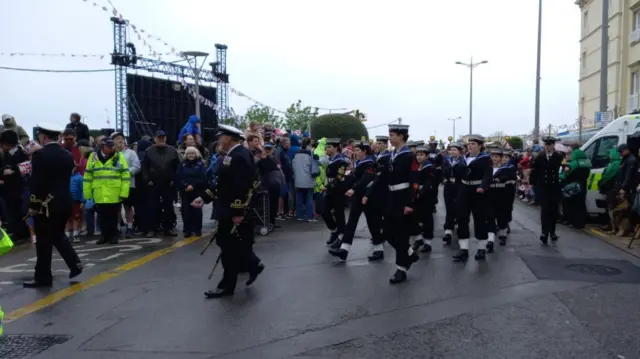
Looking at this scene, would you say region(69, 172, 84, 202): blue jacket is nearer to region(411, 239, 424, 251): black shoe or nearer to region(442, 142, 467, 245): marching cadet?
region(411, 239, 424, 251): black shoe

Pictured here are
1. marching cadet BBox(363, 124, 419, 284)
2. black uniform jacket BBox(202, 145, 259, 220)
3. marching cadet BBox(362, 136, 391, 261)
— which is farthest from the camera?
marching cadet BBox(362, 136, 391, 261)

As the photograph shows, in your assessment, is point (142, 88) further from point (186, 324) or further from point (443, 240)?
point (186, 324)

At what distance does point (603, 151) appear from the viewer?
13828 mm

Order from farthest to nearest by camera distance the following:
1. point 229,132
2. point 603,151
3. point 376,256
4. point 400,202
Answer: point 603,151, point 376,256, point 400,202, point 229,132

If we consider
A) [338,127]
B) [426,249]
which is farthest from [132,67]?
[426,249]

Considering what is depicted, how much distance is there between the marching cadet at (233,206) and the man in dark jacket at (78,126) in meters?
6.94

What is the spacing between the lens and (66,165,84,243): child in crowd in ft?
35.8

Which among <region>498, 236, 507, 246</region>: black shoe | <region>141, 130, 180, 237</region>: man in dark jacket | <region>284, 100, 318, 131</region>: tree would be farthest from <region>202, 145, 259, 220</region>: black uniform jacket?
<region>284, 100, 318, 131</region>: tree

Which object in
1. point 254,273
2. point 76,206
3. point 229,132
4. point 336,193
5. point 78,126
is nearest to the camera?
point 229,132

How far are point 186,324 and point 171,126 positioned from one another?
26168 mm

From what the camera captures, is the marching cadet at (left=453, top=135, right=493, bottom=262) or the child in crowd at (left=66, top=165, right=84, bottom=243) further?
the child in crowd at (left=66, top=165, right=84, bottom=243)

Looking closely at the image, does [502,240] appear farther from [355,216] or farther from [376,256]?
[355,216]

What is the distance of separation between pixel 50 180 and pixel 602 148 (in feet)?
37.8

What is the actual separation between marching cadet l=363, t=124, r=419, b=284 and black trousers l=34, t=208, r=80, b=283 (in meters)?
3.99
